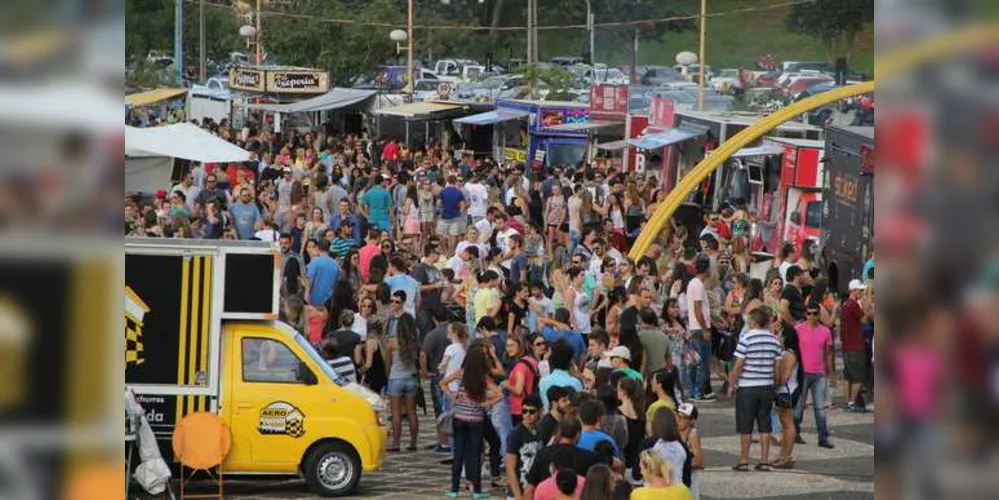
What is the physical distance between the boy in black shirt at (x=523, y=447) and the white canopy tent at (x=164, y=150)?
1258 centimetres

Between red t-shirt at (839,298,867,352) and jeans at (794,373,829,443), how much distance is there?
47.1 inches

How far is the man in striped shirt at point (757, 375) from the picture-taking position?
14406 mm

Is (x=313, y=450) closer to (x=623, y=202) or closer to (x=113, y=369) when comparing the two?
(x=113, y=369)

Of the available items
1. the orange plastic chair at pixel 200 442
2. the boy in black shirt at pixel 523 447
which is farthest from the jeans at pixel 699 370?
the boy in black shirt at pixel 523 447

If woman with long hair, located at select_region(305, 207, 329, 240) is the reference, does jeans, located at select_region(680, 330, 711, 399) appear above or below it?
below

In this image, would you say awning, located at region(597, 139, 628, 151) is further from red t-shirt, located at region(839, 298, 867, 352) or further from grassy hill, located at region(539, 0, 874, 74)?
grassy hill, located at region(539, 0, 874, 74)

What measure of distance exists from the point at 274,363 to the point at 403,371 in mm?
1988

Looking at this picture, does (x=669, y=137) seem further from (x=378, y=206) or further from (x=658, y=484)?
(x=658, y=484)

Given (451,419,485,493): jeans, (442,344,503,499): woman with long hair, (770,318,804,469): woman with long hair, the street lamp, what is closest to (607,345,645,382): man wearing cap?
(442,344,503,499): woman with long hair

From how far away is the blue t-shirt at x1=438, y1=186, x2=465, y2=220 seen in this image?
28953 mm

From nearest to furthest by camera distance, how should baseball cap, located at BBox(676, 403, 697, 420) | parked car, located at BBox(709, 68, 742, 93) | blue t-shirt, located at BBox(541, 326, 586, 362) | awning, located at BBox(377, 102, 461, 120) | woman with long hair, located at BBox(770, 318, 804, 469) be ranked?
baseball cap, located at BBox(676, 403, 697, 420) → woman with long hair, located at BBox(770, 318, 804, 469) → blue t-shirt, located at BBox(541, 326, 586, 362) → awning, located at BBox(377, 102, 461, 120) → parked car, located at BBox(709, 68, 742, 93)

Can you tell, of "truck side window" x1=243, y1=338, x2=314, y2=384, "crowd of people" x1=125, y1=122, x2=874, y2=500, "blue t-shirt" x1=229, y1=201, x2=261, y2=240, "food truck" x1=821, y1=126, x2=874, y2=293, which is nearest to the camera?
"crowd of people" x1=125, y1=122, x2=874, y2=500

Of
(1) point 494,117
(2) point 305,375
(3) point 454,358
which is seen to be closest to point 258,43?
(1) point 494,117

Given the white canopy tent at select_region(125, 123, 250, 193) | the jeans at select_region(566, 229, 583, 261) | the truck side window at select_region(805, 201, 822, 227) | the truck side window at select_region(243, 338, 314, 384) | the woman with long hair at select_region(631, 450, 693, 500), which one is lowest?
the woman with long hair at select_region(631, 450, 693, 500)
